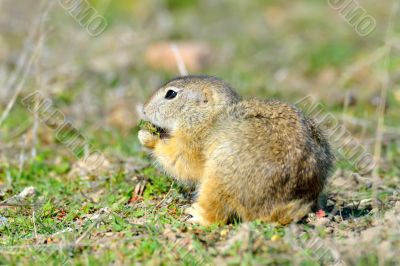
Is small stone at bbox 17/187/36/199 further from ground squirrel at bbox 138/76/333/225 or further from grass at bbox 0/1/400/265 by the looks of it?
ground squirrel at bbox 138/76/333/225

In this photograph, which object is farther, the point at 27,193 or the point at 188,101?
the point at 27,193

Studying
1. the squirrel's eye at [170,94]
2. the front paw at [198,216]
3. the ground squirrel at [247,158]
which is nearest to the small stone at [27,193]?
the ground squirrel at [247,158]

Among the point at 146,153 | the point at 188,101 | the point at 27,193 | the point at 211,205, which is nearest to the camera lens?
the point at 211,205

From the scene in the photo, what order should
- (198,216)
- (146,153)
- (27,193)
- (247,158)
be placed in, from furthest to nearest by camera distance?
1. (146,153)
2. (27,193)
3. (198,216)
4. (247,158)

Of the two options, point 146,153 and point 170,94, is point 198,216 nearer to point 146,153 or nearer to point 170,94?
point 170,94

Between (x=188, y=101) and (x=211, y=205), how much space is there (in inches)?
40.9

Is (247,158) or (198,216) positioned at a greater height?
(247,158)

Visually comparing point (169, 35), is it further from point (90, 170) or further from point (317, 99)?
point (90, 170)

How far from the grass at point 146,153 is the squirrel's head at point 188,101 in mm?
600

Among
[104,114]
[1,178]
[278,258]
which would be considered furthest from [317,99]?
[278,258]

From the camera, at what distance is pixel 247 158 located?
464 cm

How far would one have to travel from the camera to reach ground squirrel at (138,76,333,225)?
15.3 feet

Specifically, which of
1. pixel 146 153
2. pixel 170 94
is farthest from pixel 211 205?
pixel 146 153

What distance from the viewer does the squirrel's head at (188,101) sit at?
209 inches
